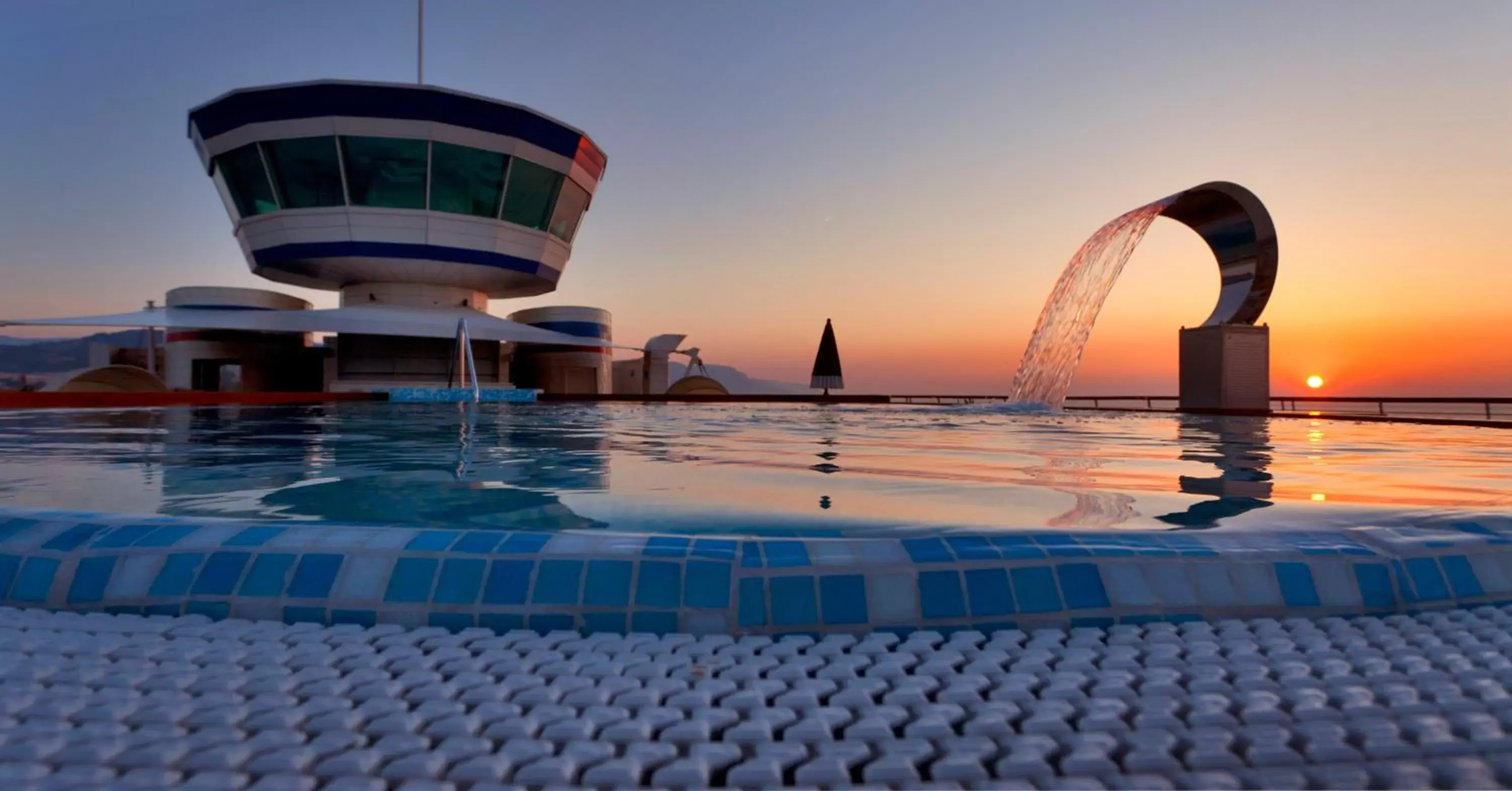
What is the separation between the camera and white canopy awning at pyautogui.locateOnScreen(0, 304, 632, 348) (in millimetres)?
22141

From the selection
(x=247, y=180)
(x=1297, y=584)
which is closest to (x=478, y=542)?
(x=1297, y=584)

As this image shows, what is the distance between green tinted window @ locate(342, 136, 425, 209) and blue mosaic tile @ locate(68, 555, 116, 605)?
28172 mm

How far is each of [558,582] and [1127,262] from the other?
17264 mm

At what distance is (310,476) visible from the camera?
179 inches

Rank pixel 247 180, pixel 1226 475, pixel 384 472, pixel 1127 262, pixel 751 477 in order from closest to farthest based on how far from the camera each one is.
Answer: pixel 751 477
pixel 384 472
pixel 1226 475
pixel 1127 262
pixel 247 180

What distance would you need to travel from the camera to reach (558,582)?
6.49 ft

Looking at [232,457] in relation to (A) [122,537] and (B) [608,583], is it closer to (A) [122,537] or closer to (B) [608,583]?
(A) [122,537]

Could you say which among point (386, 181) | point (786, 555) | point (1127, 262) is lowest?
point (786, 555)

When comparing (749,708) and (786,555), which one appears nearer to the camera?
(749,708)

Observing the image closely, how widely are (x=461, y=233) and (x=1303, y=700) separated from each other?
100 feet

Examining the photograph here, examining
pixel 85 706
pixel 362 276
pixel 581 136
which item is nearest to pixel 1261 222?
pixel 85 706

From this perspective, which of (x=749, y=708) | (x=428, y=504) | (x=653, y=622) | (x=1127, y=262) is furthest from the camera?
(x=1127, y=262)

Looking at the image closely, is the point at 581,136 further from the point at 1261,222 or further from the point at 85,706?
the point at 85,706

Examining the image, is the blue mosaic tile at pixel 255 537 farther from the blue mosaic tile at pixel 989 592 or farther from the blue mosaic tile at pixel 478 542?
the blue mosaic tile at pixel 989 592
